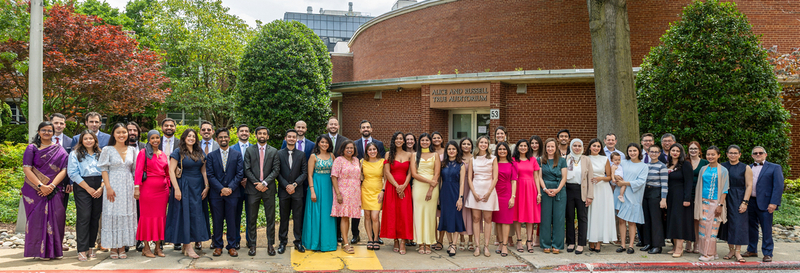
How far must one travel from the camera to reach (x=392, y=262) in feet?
19.8

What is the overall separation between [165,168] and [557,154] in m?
5.22

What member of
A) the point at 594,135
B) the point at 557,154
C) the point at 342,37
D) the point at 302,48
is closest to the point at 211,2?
the point at 302,48

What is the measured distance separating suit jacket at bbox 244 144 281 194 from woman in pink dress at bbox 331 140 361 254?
0.77 metres

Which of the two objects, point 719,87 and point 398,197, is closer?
point 398,197

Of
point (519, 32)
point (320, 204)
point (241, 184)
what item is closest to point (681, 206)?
point (320, 204)

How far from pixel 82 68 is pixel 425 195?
12.2 metres

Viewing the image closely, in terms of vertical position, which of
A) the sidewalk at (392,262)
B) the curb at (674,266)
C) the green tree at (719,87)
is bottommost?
the curb at (674,266)

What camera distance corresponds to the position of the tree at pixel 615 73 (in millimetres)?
8133

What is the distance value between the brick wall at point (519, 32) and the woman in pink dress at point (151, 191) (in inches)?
586

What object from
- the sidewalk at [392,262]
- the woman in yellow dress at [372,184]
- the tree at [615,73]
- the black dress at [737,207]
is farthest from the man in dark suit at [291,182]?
the black dress at [737,207]

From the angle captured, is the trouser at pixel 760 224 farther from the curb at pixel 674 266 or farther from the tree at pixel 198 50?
the tree at pixel 198 50

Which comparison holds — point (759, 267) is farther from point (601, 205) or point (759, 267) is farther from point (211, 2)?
point (211, 2)

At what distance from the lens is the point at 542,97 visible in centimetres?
1425

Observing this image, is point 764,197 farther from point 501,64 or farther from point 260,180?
point 501,64
